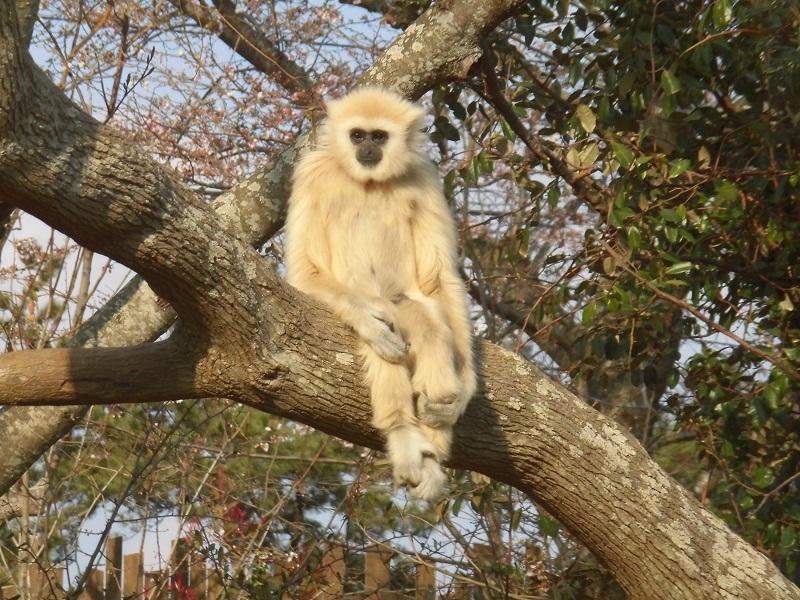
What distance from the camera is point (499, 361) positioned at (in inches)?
187

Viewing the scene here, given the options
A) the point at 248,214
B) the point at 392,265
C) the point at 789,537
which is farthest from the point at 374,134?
the point at 789,537

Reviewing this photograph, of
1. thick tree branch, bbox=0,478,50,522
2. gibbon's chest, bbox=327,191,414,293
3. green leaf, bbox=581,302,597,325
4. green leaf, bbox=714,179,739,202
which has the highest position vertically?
green leaf, bbox=714,179,739,202

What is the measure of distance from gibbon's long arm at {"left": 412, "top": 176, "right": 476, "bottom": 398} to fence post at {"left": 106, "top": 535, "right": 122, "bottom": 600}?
2.96 m

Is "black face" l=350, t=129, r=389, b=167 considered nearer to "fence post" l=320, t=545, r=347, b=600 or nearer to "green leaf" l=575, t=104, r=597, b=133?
"green leaf" l=575, t=104, r=597, b=133

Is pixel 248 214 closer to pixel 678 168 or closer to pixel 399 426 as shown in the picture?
pixel 399 426

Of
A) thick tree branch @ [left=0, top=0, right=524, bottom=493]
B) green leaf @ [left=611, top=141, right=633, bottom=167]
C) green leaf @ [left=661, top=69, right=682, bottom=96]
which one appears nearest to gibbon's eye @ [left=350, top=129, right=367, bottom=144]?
thick tree branch @ [left=0, top=0, right=524, bottom=493]

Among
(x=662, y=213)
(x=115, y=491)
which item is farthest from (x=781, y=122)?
(x=115, y=491)

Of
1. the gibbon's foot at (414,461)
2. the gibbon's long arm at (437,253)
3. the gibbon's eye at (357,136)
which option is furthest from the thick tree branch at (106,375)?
the gibbon's eye at (357,136)

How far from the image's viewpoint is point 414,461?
14.1 feet

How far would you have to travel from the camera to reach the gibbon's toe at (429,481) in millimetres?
4336

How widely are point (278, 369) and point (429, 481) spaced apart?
838 mm

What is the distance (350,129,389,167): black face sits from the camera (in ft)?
16.8

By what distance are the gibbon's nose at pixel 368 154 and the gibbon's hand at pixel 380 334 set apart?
0.94 metres

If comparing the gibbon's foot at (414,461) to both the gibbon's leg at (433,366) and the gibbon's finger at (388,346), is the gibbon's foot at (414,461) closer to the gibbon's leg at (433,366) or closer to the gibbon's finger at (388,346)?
the gibbon's leg at (433,366)
